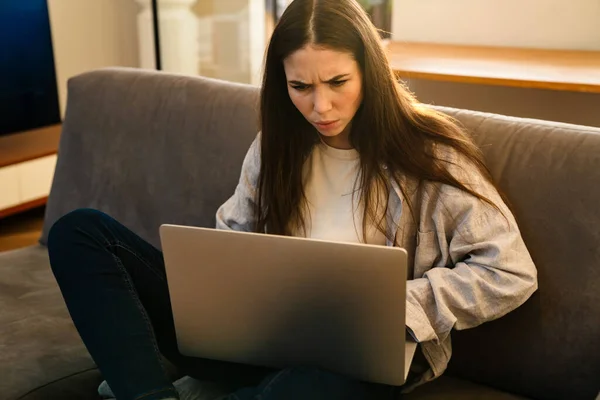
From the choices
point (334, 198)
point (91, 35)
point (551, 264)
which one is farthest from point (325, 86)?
point (91, 35)

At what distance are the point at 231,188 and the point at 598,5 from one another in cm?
123

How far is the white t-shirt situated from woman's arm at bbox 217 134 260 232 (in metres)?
0.12

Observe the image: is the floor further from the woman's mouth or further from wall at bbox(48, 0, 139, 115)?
the woman's mouth

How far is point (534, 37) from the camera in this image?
2.24 metres

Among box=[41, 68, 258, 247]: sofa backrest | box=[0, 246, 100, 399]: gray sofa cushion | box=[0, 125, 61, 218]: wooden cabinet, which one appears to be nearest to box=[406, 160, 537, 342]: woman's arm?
box=[41, 68, 258, 247]: sofa backrest

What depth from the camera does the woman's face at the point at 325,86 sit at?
123 centimetres

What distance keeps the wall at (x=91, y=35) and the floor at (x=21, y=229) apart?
0.60 metres

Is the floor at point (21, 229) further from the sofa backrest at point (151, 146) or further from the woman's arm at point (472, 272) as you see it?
the woman's arm at point (472, 272)

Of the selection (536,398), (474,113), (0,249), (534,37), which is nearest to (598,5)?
A: (534,37)

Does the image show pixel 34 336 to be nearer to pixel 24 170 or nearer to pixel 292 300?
pixel 292 300

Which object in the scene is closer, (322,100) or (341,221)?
(322,100)

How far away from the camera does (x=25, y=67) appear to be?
10.0ft

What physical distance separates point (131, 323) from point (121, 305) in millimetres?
37

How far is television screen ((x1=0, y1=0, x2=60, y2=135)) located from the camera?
117 inches
